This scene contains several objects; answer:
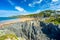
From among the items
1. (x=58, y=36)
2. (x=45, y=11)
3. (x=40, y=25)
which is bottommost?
(x=58, y=36)

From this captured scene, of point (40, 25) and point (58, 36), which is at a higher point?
point (40, 25)

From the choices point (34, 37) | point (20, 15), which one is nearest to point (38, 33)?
point (34, 37)

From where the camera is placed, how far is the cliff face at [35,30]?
38222 mm

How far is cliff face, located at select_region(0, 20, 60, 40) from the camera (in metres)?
38.2

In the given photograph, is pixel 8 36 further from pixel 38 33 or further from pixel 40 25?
pixel 40 25

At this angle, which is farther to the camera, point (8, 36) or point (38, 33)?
point (38, 33)

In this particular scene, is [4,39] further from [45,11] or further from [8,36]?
[45,11]

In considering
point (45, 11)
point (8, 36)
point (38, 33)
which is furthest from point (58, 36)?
point (45, 11)

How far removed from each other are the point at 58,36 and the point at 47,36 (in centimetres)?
267

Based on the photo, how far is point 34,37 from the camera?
135ft

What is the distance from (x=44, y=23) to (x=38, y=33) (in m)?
4.45

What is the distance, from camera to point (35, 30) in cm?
4175

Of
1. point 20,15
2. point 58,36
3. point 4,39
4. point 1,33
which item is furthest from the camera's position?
point 20,15

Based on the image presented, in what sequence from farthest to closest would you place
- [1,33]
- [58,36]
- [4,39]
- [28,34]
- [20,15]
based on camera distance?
[20,15] → [58,36] → [28,34] → [1,33] → [4,39]
